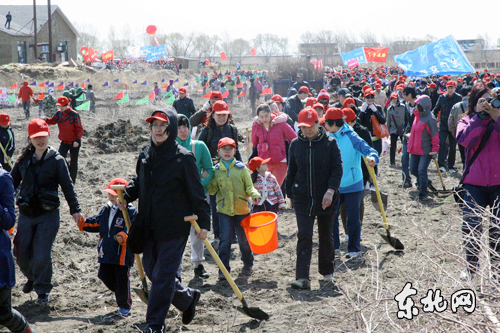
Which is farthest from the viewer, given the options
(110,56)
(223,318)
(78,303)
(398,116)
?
(110,56)

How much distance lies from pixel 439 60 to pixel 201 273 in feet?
46.8

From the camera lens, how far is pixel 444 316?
97.7 inches

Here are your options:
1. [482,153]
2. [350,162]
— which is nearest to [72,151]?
[350,162]

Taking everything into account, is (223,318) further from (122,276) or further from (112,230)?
(112,230)

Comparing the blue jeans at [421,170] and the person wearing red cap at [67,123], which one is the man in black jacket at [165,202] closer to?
the person wearing red cap at [67,123]

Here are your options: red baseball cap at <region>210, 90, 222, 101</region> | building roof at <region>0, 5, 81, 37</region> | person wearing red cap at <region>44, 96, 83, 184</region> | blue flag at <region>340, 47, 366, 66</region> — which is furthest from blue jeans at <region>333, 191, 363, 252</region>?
building roof at <region>0, 5, 81, 37</region>

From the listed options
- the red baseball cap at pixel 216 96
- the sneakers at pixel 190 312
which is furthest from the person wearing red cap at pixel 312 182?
the red baseball cap at pixel 216 96

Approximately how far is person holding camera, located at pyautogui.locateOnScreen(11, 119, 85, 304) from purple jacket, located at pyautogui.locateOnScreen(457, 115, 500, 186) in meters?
3.79

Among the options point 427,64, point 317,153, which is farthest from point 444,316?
point 427,64

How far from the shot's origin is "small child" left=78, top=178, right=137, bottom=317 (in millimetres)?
4719

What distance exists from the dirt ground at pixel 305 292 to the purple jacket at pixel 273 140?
1.19 m

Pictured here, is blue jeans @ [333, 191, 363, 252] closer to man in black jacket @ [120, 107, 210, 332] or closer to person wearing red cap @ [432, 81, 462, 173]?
man in black jacket @ [120, 107, 210, 332]

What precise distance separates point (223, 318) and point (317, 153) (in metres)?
1.88

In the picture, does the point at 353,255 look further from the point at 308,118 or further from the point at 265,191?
the point at 308,118
